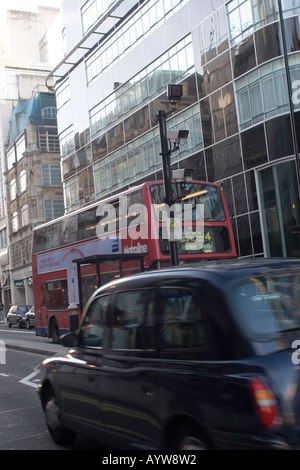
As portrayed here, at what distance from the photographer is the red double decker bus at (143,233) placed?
13633 millimetres

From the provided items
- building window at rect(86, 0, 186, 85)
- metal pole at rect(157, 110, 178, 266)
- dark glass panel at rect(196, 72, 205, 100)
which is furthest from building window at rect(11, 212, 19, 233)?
metal pole at rect(157, 110, 178, 266)

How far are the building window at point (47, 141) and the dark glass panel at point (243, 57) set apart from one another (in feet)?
108

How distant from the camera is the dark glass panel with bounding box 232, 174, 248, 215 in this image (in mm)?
21953

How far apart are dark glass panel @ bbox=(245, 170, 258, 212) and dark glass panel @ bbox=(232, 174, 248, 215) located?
0.26 meters

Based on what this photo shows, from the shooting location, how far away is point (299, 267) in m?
4.07

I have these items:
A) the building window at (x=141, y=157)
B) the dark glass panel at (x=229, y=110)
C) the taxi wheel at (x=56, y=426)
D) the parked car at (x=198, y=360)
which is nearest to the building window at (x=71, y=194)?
the building window at (x=141, y=157)

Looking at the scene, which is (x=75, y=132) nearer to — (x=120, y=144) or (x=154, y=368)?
(x=120, y=144)

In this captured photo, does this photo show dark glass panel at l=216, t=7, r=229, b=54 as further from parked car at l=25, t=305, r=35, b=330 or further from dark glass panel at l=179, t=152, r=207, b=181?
parked car at l=25, t=305, r=35, b=330

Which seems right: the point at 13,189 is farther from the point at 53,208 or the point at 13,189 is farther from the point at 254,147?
the point at 254,147

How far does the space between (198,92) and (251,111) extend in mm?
3818

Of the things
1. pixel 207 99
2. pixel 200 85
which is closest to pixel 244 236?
pixel 207 99

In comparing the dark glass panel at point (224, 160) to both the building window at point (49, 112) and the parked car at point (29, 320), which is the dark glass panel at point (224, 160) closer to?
the parked car at point (29, 320)

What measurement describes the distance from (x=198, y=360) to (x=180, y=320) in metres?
0.37

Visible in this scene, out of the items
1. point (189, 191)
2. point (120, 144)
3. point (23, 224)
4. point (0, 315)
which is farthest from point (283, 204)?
point (23, 224)
